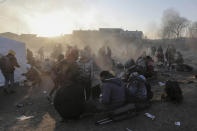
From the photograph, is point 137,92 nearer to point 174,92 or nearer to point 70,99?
point 174,92

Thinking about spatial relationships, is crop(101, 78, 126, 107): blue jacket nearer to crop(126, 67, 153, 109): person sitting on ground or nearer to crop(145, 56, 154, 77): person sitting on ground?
crop(126, 67, 153, 109): person sitting on ground

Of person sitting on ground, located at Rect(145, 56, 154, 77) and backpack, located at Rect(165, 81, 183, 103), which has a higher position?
person sitting on ground, located at Rect(145, 56, 154, 77)

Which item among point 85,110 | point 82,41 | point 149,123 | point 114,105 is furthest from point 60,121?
point 82,41

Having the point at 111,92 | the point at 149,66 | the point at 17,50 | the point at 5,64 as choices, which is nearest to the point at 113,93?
the point at 111,92

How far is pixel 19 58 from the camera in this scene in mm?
9195

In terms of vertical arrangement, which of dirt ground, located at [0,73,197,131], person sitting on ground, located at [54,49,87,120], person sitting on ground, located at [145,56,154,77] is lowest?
dirt ground, located at [0,73,197,131]

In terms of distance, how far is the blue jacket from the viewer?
3.66m

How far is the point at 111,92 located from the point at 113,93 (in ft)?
A: 0.21

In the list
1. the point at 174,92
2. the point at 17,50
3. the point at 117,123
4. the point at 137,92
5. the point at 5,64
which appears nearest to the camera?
the point at 117,123

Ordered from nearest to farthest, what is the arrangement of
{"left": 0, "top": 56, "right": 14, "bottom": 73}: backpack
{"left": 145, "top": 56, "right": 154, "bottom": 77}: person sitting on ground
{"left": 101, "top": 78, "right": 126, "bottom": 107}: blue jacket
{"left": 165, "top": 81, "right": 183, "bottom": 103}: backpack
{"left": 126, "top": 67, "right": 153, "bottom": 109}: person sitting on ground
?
{"left": 101, "top": 78, "right": 126, "bottom": 107}: blue jacket
{"left": 126, "top": 67, "right": 153, "bottom": 109}: person sitting on ground
{"left": 165, "top": 81, "right": 183, "bottom": 103}: backpack
{"left": 0, "top": 56, "right": 14, "bottom": 73}: backpack
{"left": 145, "top": 56, "right": 154, "bottom": 77}: person sitting on ground

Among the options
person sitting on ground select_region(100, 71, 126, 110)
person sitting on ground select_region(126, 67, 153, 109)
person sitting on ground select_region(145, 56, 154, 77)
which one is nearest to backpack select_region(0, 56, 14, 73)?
person sitting on ground select_region(100, 71, 126, 110)

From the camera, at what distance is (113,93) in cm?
376

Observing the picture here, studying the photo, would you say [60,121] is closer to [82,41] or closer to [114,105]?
[114,105]

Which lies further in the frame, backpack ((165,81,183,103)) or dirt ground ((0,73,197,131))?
backpack ((165,81,183,103))
